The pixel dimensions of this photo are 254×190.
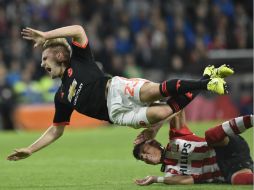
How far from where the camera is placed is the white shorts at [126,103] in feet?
27.2

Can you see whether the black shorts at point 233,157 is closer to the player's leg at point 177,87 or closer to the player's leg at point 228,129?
the player's leg at point 228,129

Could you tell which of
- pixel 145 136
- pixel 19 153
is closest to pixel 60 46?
pixel 19 153

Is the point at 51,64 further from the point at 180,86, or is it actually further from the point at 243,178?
the point at 243,178

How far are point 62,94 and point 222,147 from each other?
1999 mm

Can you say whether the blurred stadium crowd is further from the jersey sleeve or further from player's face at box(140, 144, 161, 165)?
player's face at box(140, 144, 161, 165)

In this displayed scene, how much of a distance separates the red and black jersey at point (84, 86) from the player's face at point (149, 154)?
2.17 ft

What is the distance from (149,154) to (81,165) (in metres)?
2.94

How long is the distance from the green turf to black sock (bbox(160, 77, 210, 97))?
1.04m

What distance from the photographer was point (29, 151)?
8664mm

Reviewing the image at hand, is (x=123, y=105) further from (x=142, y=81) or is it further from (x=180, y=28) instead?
(x=180, y=28)

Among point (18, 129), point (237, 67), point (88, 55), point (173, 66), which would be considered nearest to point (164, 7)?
point (173, 66)

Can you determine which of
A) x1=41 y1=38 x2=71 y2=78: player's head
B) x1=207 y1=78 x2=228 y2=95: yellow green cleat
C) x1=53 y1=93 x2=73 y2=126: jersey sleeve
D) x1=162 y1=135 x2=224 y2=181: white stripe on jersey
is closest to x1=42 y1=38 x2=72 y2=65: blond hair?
x1=41 y1=38 x2=71 y2=78: player's head

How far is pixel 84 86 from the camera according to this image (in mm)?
8531

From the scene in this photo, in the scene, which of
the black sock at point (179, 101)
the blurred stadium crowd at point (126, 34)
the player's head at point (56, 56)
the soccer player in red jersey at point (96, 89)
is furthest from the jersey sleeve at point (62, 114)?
the blurred stadium crowd at point (126, 34)
